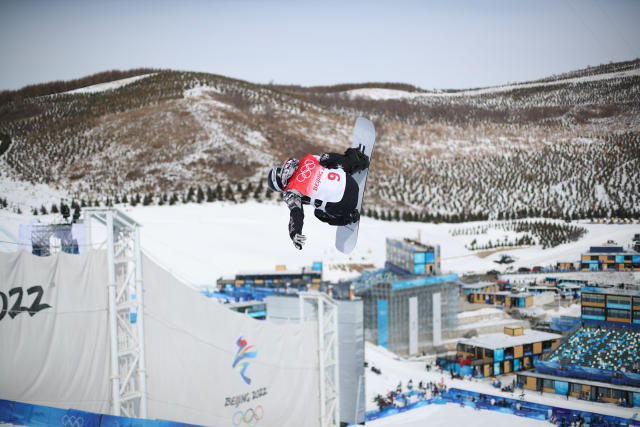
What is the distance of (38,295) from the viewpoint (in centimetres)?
735

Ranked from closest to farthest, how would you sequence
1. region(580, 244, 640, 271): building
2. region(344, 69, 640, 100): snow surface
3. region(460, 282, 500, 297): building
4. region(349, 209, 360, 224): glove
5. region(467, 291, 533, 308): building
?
region(349, 209, 360, 224): glove, region(580, 244, 640, 271): building, region(344, 69, 640, 100): snow surface, region(467, 291, 533, 308): building, region(460, 282, 500, 297): building

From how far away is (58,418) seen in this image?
689cm

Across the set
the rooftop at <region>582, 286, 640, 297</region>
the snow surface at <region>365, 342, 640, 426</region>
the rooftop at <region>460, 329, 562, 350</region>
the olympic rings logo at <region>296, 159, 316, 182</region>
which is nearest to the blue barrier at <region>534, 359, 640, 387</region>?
the snow surface at <region>365, 342, 640, 426</region>

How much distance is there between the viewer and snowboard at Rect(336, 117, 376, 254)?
15.2 ft

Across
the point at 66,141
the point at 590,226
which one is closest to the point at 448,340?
the point at 590,226

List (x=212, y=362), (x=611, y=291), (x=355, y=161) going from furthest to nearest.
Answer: (x=611, y=291), (x=212, y=362), (x=355, y=161)

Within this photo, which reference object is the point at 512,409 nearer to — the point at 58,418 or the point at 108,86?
the point at 58,418

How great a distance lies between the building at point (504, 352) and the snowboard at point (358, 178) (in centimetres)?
1758

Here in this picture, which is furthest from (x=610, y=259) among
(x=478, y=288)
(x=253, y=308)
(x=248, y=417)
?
(x=248, y=417)

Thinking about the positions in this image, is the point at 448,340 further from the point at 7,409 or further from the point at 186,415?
the point at 7,409

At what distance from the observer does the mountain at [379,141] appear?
2388cm

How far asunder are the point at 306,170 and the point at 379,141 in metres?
74.9

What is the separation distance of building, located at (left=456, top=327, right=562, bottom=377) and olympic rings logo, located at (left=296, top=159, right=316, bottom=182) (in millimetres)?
18450

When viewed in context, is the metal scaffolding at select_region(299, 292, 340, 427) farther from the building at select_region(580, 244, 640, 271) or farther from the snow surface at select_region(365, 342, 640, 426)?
the building at select_region(580, 244, 640, 271)
